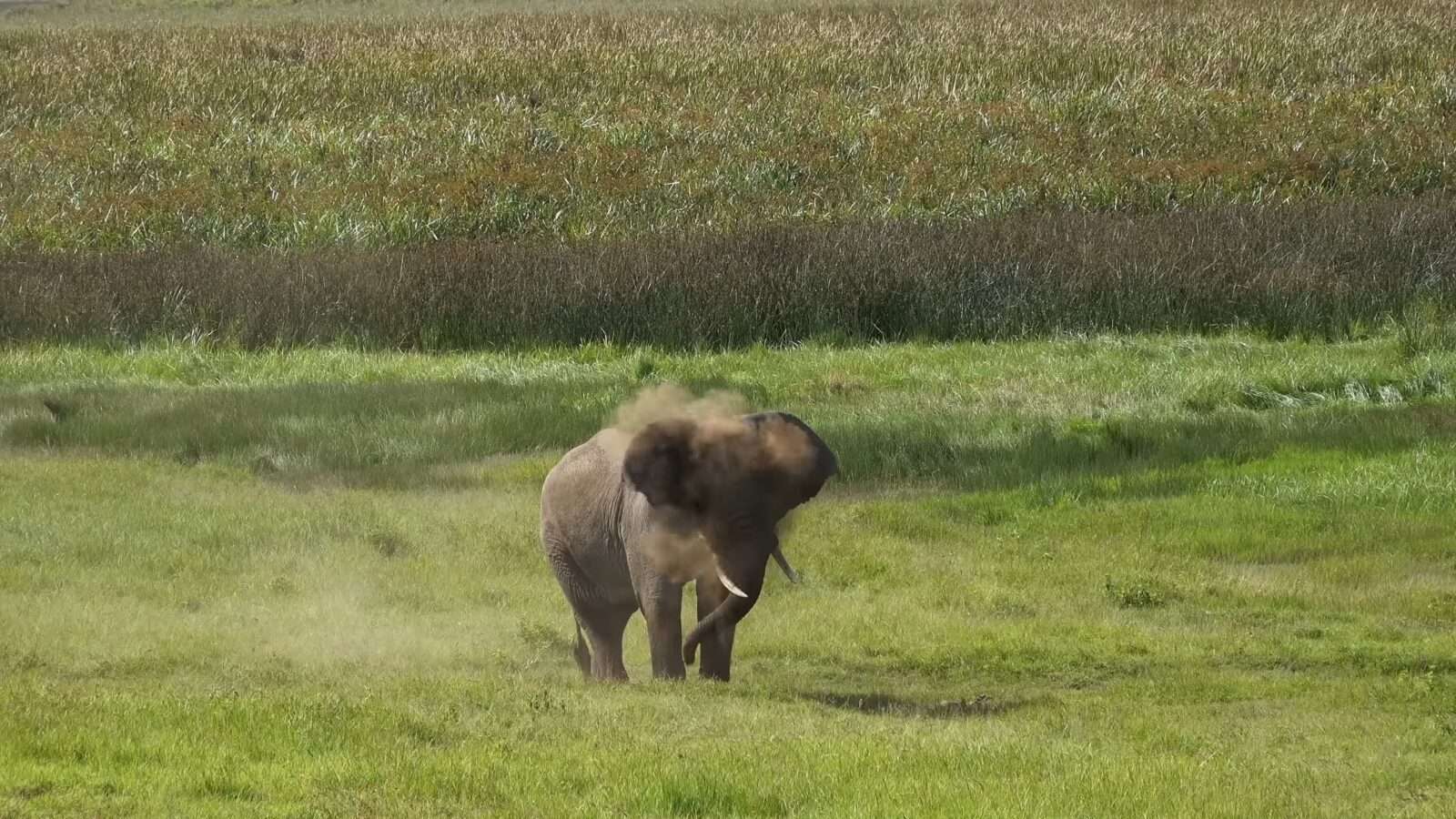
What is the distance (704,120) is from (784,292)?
45.8ft

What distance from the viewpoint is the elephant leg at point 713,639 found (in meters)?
10.5

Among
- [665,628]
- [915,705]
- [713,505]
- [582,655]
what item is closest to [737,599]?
[713,505]

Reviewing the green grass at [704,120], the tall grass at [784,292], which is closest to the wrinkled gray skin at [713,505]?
the tall grass at [784,292]

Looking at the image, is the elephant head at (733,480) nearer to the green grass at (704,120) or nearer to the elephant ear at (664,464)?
the elephant ear at (664,464)

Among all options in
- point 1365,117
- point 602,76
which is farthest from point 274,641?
point 602,76

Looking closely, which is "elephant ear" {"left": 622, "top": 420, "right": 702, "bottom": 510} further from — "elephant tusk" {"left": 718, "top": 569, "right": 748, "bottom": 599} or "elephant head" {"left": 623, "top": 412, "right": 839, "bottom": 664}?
"elephant tusk" {"left": 718, "top": 569, "right": 748, "bottom": 599}

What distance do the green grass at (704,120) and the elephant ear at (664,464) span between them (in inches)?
768

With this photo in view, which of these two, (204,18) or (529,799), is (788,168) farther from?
(204,18)

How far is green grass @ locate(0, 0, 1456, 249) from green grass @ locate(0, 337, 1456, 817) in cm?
918

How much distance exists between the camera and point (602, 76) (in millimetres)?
44312

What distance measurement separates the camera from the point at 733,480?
1012 cm

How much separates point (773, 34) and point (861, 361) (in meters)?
27.1

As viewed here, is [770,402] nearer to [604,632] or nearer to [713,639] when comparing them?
[604,632]

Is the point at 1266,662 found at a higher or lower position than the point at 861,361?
higher
